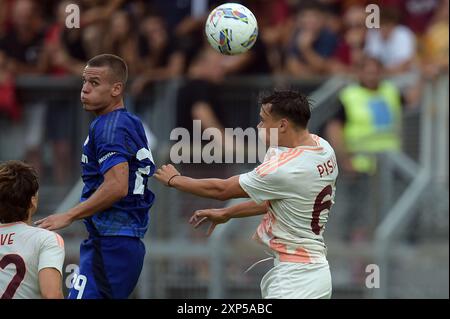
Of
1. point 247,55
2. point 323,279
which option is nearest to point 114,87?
point 323,279

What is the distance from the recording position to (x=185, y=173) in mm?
14156

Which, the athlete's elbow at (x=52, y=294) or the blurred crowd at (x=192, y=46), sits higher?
the blurred crowd at (x=192, y=46)

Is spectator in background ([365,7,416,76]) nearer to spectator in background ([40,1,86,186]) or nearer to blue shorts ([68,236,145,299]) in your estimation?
spectator in background ([40,1,86,186])

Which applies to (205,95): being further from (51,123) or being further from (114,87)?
(114,87)

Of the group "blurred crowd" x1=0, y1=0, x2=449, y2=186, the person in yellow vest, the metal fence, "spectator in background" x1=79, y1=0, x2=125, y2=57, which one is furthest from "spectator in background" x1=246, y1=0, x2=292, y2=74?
"spectator in background" x1=79, y1=0, x2=125, y2=57

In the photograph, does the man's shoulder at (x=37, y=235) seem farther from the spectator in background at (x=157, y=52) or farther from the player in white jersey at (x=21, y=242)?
the spectator in background at (x=157, y=52)

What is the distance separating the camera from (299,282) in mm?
8883

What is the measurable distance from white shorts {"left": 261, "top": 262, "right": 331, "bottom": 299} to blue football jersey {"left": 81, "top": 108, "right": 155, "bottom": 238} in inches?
44.7

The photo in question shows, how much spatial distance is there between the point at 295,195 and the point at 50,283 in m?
2.16

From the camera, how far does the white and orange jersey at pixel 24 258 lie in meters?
7.91

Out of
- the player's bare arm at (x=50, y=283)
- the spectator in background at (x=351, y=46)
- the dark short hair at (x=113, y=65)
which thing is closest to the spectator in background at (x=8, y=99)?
the spectator in background at (x=351, y=46)

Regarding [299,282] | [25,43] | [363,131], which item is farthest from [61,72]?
[299,282]

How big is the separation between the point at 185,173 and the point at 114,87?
16.6 ft

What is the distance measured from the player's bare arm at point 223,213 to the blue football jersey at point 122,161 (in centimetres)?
43
